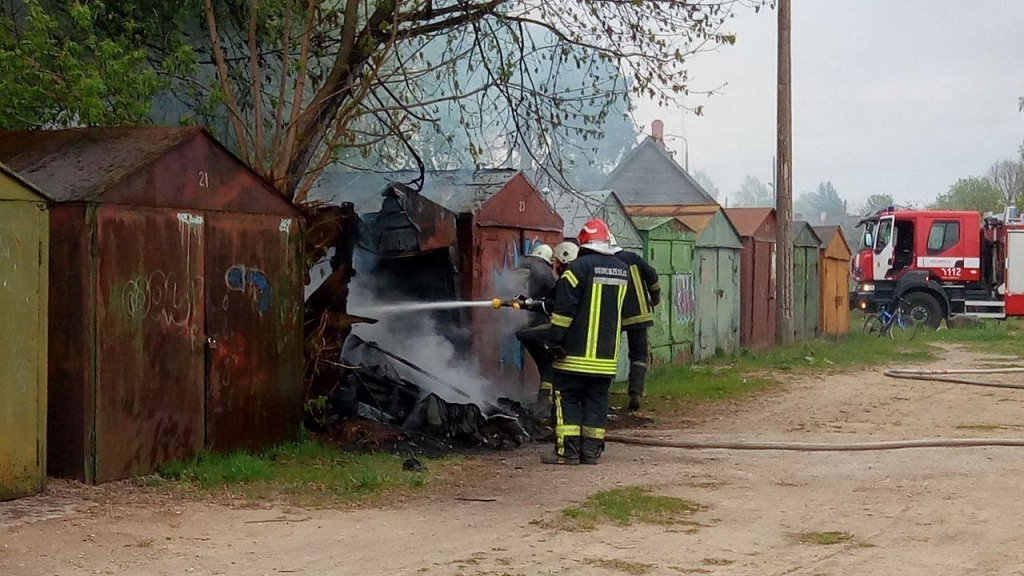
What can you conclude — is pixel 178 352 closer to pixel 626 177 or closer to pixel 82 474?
pixel 82 474

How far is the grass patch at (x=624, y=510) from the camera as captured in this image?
21.4ft

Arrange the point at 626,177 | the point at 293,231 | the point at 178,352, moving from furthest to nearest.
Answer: the point at 626,177 → the point at 293,231 → the point at 178,352

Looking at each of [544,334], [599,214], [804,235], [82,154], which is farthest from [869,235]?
[82,154]

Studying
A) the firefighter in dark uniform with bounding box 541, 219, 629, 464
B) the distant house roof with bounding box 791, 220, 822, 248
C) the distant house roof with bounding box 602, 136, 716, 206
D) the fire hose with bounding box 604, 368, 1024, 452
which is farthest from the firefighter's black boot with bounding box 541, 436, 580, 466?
the distant house roof with bounding box 602, 136, 716, 206

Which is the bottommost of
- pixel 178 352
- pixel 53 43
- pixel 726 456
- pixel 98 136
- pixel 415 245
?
pixel 726 456

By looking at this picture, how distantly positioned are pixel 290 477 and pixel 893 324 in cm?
2069

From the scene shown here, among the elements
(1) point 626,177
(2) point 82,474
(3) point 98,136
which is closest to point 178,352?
(2) point 82,474

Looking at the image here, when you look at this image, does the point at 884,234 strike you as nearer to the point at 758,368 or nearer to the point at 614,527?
the point at 758,368

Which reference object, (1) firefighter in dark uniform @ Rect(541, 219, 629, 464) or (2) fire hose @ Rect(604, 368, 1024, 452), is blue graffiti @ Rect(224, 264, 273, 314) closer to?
(1) firefighter in dark uniform @ Rect(541, 219, 629, 464)

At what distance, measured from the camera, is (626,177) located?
39844mm

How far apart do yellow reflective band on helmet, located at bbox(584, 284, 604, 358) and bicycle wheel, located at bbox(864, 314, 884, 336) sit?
18.2 metres

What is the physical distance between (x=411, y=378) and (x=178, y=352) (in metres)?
3.05

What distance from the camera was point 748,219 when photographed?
21578mm

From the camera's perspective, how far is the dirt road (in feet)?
18.0
